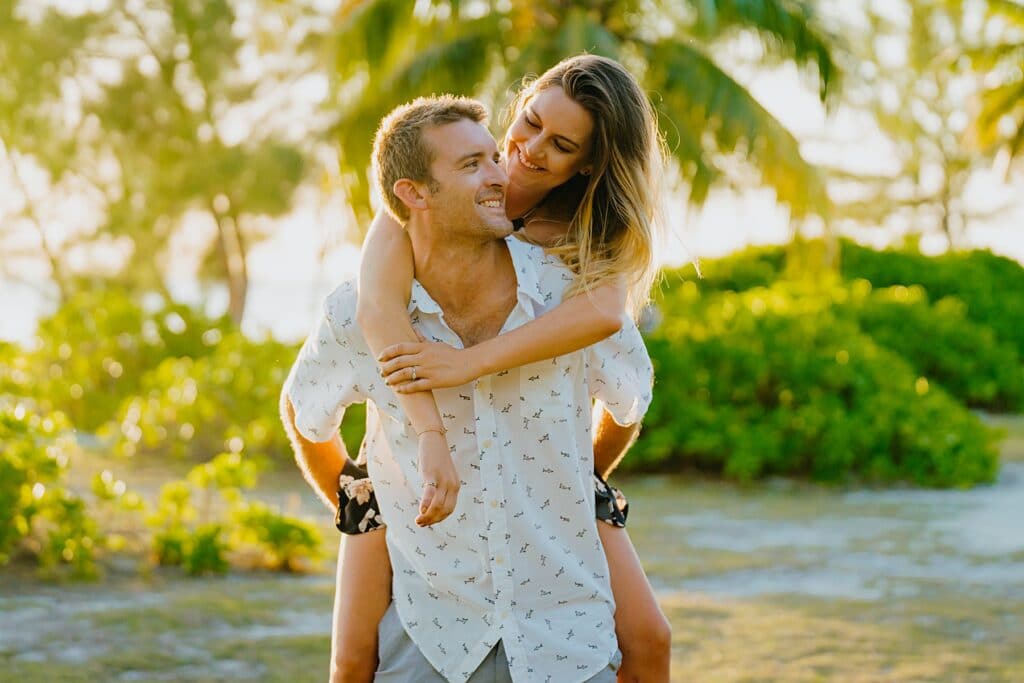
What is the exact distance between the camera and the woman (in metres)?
2.55

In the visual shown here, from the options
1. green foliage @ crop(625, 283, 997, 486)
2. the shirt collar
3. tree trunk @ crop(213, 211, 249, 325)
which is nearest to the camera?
the shirt collar

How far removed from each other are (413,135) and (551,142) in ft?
1.26

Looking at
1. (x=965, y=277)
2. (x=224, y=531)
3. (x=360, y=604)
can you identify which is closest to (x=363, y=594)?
(x=360, y=604)

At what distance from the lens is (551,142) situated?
2.77 meters

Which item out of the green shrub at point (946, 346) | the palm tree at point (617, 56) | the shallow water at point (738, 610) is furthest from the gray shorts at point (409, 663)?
the green shrub at point (946, 346)

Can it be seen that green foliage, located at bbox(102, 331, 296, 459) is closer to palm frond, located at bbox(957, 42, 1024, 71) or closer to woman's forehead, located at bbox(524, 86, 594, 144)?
woman's forehead, located at bbox(524, 86, 594, 144)

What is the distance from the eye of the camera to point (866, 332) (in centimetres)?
1439

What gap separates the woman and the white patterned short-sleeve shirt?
0.25 feet

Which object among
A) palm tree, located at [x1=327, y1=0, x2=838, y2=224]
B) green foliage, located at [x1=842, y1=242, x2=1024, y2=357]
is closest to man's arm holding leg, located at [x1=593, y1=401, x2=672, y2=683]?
palm tree, located at [x1=327, y1=0, x2=838, y2=224]

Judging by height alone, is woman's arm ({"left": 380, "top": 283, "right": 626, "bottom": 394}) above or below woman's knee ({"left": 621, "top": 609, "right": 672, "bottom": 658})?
above

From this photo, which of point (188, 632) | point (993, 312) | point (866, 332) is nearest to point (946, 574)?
point (188, 632)

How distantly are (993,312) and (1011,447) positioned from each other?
5.43 meters

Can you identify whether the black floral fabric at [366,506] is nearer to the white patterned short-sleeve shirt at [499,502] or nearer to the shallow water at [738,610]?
the white patterned short-sleeve shirt at [499,502]

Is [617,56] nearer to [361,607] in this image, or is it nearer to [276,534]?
[276,534]
